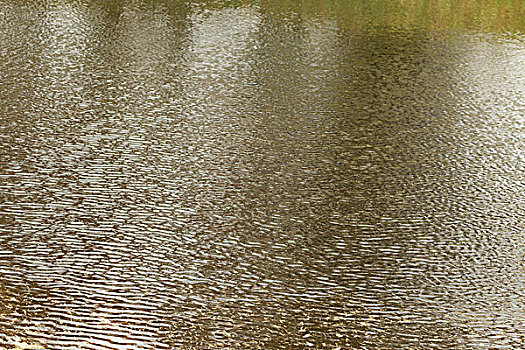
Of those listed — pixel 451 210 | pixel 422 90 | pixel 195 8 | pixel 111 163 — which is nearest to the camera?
pixel 451 210

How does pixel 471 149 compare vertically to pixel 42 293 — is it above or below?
below

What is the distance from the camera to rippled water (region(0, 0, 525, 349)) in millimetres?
6730

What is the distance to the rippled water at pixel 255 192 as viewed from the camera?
22.1ft

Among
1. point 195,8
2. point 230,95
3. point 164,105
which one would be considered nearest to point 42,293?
point 164,105

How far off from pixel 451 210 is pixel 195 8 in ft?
46.8

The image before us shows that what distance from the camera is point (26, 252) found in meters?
7.71

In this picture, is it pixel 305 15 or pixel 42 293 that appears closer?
pixel 42 293

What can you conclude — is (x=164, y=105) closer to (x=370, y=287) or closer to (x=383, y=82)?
(x=383, y=82)

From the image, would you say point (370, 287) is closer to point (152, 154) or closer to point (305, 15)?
point (152, 154)

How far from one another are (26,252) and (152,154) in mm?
3384

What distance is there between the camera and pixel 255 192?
31.7 feet

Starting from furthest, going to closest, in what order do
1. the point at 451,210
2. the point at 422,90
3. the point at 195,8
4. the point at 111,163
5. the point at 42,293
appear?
the point at 195,8
the point at 422,90
the point at 111,163
the point at 451,210
the point at 42,293

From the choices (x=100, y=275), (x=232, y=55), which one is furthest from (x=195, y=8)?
(x=100, y=275)

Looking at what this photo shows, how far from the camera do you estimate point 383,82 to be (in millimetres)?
15188
